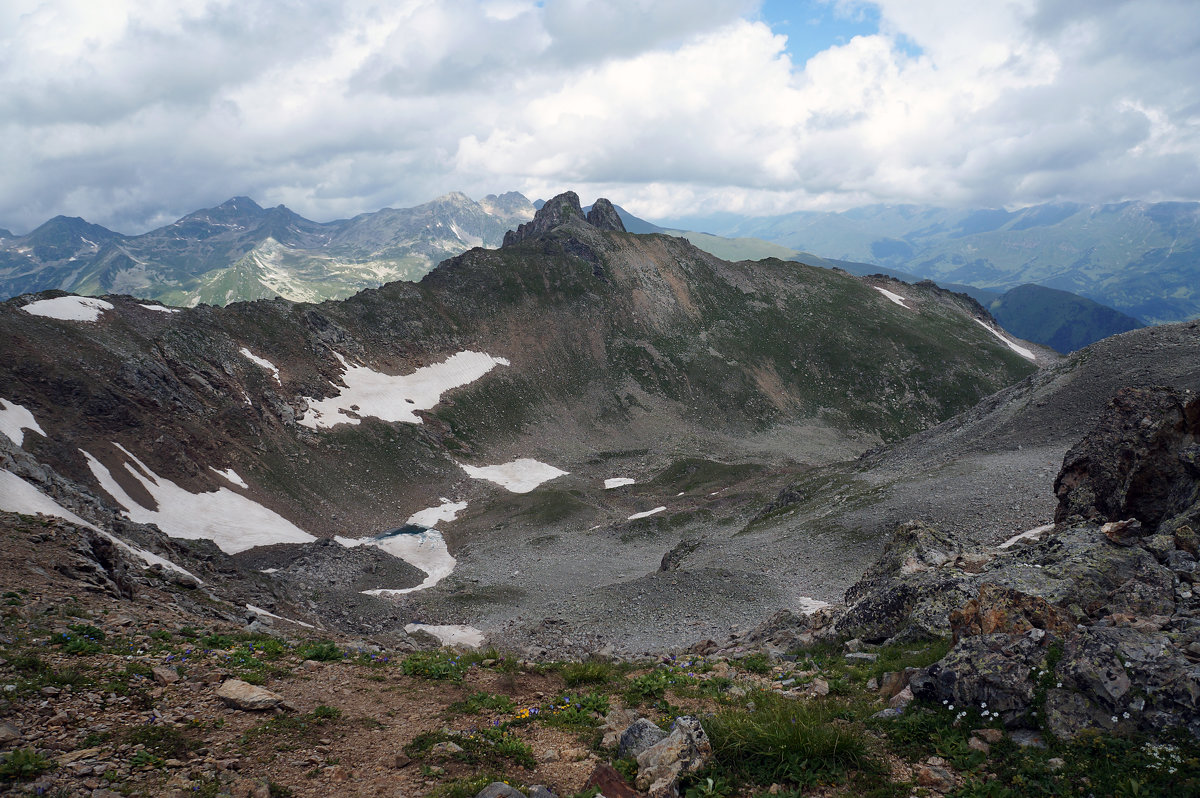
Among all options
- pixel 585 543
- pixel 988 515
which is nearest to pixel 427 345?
pixel 585 543

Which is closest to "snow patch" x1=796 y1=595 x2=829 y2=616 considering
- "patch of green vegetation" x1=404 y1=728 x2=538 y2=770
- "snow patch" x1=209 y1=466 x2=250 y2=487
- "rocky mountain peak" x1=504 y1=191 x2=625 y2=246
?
"patch of green vegetation" x1=404 y1=728 x2=538 y2=770

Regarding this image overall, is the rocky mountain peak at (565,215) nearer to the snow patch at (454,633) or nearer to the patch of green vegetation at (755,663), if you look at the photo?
the snow patch at (454,633)

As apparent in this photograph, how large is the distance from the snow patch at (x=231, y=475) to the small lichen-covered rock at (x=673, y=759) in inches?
2510

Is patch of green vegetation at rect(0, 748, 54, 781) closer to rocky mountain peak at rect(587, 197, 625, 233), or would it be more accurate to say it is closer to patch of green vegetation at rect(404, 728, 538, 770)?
patch of green vegetation at rect(404, 728, 538, 770)

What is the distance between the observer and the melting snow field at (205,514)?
4859cm

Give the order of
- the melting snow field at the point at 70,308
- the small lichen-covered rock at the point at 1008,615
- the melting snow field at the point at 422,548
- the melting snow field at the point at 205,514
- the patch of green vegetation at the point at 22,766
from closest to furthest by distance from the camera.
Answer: the patch of green vegetation at the point at 22,766 < the small lichen-covered rock at the point at 1008,615 < the melting snow field at the point at 205,514 < the melting snow field at the point at 422,548 < the melting snow field at the point at 70,308

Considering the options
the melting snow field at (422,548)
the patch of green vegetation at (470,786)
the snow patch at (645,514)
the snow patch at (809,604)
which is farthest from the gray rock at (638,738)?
the snow patch at (645,514)

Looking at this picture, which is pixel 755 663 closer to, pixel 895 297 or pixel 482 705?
pixel 482 705

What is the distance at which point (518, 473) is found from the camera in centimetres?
8100

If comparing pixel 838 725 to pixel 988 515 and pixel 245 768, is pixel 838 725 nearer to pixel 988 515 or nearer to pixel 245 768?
pixel 245 768

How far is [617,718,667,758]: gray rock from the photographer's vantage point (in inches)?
375

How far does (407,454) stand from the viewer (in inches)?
3017

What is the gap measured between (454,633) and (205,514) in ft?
102

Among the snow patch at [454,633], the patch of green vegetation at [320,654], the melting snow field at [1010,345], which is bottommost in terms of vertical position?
the snow patch at [454,633]
